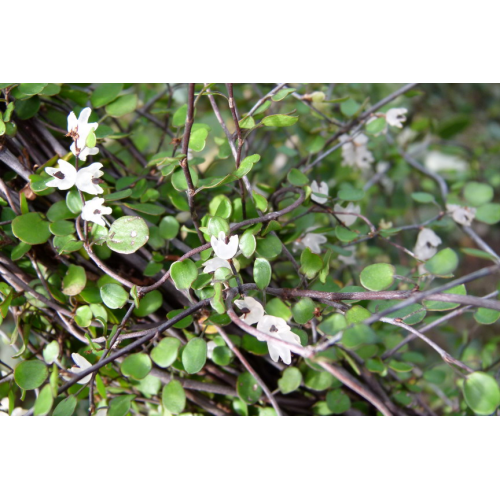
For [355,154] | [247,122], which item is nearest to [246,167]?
[247,122]

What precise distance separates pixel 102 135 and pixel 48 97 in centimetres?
11

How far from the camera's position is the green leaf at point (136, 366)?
1.56 feet

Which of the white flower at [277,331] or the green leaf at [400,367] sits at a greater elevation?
the white flower at [277,331]

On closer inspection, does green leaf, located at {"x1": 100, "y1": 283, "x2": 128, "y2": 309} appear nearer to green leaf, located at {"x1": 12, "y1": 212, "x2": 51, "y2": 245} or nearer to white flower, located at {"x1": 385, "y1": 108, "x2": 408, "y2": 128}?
green leaf, located at {"x1": 12, "y1": 212, "x2": 51, "y2": 245}

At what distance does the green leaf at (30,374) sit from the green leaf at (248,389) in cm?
23

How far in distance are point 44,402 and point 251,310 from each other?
254mm

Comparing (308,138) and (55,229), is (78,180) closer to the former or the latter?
(55,229)

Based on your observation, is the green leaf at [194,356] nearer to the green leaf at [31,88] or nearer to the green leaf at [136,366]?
the green leaf at [136,366]

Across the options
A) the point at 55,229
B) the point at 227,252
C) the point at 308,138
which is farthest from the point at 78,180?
the point at 308,138

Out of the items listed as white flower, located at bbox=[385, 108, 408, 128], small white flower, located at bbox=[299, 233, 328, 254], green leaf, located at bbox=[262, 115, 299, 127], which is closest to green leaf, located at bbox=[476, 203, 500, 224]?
white flower, located at bbox=[385, 108, 408, 128]

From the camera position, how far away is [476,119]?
57.2 inches

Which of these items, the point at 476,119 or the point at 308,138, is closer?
the point at 308,138

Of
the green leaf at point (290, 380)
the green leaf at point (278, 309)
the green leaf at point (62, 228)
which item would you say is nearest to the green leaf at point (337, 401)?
the green leaf at point (290, 380)

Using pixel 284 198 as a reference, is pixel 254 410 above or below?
below
